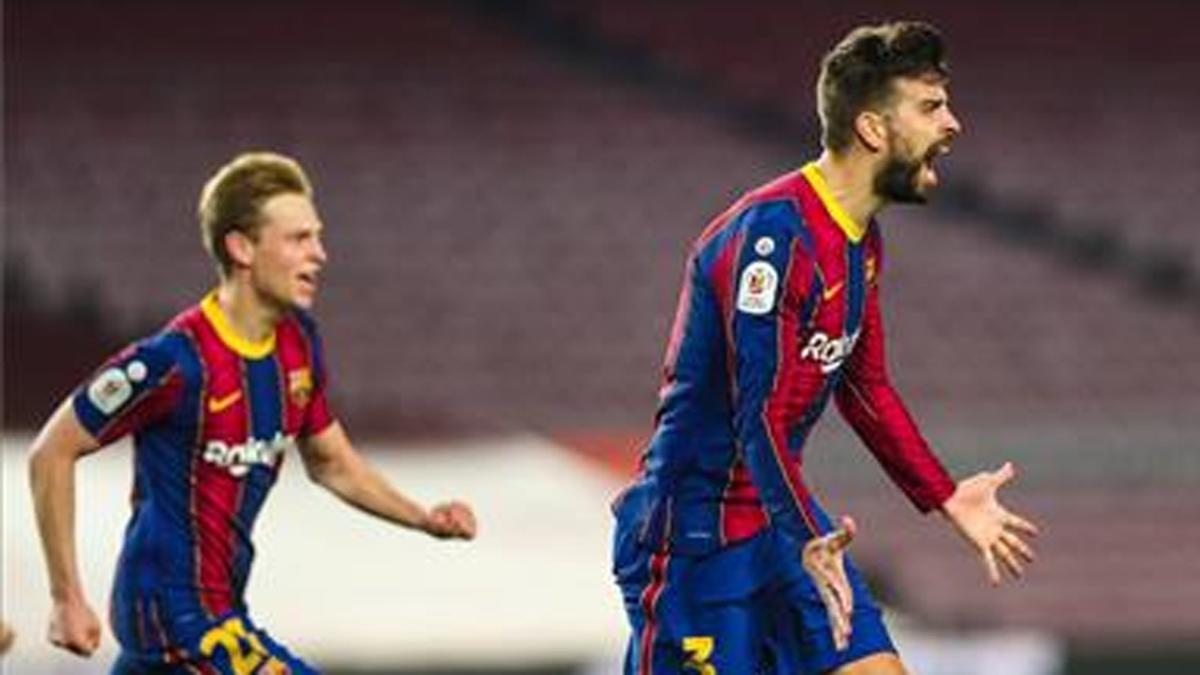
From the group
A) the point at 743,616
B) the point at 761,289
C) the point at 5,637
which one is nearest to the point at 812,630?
the point at 743,616

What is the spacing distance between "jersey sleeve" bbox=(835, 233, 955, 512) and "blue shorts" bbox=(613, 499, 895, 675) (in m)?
0.28

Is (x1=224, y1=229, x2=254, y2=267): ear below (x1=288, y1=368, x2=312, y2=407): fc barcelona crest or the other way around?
the other way around

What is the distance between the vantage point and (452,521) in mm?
7004

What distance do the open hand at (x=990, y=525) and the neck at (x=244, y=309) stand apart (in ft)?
5.72

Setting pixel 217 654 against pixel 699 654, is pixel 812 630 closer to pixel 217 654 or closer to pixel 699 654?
pixel 699 654

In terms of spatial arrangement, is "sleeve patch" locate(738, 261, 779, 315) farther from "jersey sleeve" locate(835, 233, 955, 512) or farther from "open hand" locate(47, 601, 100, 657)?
"open hand" locate(47, 601, 100, 657)

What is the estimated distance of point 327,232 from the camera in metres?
17.3

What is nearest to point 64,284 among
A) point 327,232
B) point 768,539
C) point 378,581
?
point 327,232

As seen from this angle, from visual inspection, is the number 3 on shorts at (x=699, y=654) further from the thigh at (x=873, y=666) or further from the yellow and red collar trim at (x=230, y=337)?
the yellow and red collar trim at (x=230, y=337)

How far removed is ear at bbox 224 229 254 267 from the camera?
275 inches

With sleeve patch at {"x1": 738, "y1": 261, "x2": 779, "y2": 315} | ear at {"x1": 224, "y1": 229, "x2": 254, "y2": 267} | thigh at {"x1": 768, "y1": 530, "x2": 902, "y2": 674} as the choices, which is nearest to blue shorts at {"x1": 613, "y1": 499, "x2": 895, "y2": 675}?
thigh at {"x1": 768, "y1": 530, "x2": 902, "y2": 674}

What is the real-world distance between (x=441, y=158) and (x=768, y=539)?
1203 cm

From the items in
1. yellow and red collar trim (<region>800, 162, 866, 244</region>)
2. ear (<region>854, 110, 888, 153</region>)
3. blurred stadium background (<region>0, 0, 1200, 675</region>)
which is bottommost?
yellow and red collar trim (<region>800, 162, 866, 244</region>)

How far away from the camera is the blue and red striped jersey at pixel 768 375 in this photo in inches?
235
